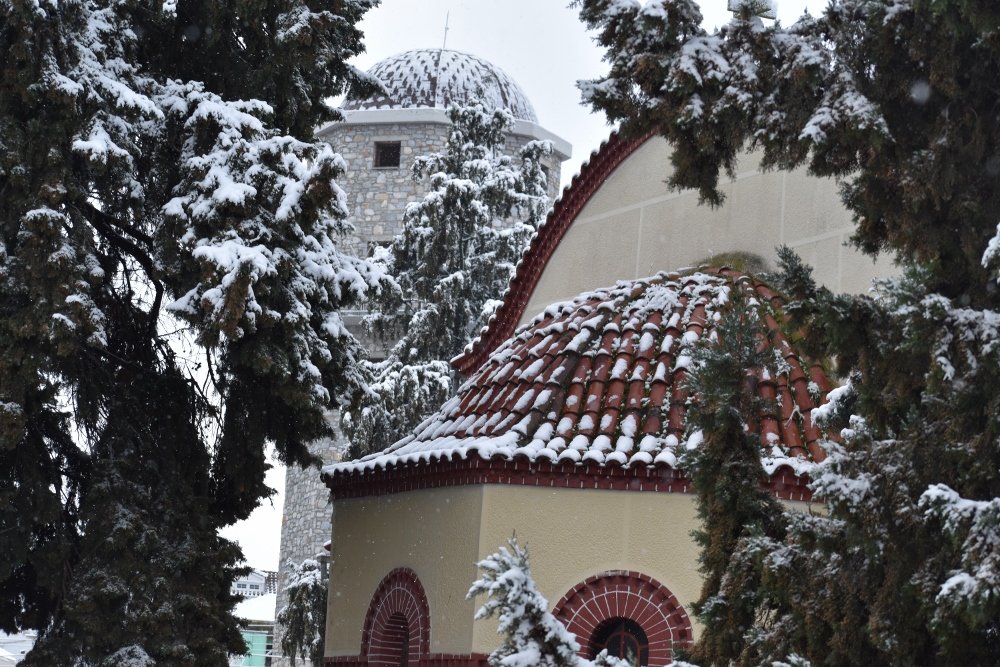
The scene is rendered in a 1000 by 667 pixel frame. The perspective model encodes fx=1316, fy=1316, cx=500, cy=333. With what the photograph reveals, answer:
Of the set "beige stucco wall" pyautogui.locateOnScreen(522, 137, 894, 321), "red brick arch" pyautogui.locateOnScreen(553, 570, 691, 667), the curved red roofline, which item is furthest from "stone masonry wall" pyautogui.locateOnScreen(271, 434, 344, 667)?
"red brick arch" pyautogui.locateOnScreen(553, 570, 691, 667)

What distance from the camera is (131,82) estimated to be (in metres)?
9.38

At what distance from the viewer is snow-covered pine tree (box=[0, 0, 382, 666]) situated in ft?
27.6

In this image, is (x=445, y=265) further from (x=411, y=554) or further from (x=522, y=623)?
(x=522, y=623)

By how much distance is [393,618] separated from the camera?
9312mm

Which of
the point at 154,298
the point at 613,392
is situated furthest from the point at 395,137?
the point at 613,392

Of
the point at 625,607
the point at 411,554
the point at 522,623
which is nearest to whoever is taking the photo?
the point at 522,623

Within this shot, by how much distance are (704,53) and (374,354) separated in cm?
1867

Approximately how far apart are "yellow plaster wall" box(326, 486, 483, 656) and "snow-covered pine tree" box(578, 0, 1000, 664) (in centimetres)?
412

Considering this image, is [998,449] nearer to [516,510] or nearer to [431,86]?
[516,510]

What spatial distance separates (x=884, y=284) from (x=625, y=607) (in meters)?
4.77

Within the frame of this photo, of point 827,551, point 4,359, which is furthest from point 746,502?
point 4,359

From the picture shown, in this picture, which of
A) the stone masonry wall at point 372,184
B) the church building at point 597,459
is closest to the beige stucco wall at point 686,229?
the church building at point 597,459

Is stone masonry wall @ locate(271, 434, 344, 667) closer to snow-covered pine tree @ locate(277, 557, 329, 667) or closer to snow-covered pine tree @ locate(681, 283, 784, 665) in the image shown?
snow-covered pine tree @ locate(277, 557, 329, 667)

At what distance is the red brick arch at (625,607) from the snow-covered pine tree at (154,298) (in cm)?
231
